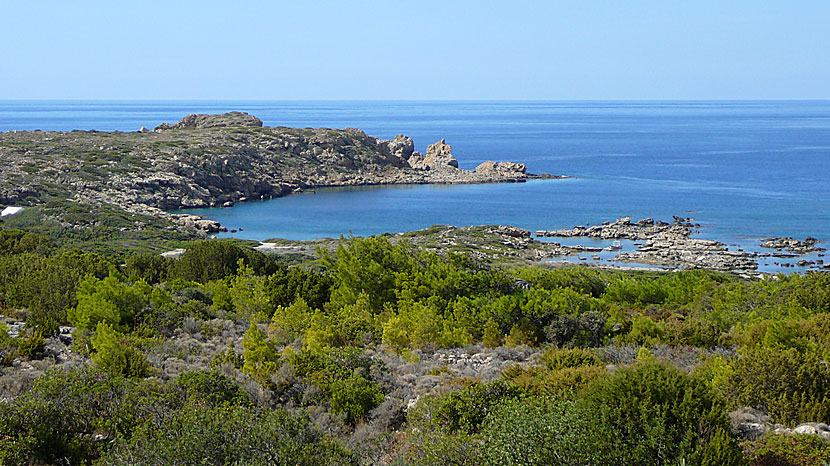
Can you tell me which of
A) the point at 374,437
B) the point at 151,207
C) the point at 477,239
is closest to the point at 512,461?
the point at 374,437

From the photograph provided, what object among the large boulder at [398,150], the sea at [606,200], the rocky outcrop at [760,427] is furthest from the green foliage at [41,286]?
the large boulder at [398,150]

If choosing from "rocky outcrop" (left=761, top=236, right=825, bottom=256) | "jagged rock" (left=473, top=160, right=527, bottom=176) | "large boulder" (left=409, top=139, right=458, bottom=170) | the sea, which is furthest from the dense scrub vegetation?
"large boulder" (left=409, top=139, right=458, bottom=170)

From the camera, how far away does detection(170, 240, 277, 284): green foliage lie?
67.4 ft

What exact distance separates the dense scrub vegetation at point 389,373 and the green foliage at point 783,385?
1.0 inches

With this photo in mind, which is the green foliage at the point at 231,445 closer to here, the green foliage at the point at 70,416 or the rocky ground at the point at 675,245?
the green foliage at the point at 70,416

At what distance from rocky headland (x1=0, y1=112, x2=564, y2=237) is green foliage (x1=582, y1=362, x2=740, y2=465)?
58.8m

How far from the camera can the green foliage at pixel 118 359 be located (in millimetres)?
9641

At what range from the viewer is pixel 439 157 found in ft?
347

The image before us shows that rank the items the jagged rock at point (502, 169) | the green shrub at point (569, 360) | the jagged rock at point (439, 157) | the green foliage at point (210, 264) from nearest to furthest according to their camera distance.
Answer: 1. the green shrub at point (569, 360)
2. the green foliage at point (210, 264)
3. the jagged rock at point (502, 169)
4. the jagged rock at point (439, 157)

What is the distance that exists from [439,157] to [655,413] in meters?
100

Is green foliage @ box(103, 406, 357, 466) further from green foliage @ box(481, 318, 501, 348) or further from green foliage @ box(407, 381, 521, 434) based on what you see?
green foliage @ box(481, 318, 501, 348)

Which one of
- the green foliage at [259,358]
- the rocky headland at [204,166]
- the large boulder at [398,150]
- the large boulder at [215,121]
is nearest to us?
the green foliage at [259,358]

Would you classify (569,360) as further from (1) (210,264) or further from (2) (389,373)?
(1) (210,264)

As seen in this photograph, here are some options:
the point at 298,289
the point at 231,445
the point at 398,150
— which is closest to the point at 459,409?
the point at 231,445
